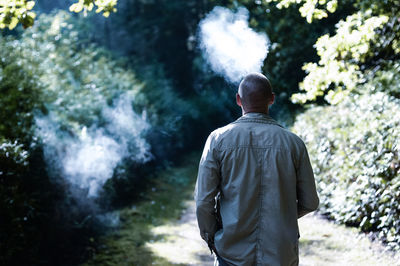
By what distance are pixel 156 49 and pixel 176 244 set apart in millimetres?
10698

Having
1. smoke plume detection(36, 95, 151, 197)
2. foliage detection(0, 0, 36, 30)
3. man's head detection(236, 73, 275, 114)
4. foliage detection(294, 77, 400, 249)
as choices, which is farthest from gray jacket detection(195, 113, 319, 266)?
smoke plume detection(36, 95, 151, 197)

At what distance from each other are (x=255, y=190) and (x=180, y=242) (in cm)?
391

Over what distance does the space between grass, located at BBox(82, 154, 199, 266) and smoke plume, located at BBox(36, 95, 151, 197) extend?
764 millimetres

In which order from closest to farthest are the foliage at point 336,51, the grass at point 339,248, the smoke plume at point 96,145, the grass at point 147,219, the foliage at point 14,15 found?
the foliage at point 14,15 < the grass at point 339,248 < the foliage at point 336,51 < the grass at point 147,219 < the smoke plume at point 96,145

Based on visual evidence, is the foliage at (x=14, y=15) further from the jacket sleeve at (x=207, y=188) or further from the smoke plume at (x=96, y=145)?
the jacket sleeve at (x=207, y=188)

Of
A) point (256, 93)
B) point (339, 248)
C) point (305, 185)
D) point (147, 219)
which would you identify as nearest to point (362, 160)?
point (339, 248)

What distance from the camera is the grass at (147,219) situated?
Answer: 5.45m

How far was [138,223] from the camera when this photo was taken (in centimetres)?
699

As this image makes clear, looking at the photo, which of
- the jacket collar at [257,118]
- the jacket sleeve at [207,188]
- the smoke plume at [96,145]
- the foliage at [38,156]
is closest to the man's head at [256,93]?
the jacket collar at [257,118]

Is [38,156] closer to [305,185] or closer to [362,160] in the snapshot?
[305,185]

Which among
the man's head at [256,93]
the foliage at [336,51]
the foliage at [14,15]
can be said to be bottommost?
the man's head at [256,93]

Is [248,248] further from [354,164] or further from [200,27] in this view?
[200,27]

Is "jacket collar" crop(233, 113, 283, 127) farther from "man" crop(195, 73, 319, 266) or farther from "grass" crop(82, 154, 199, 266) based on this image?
"grass" crop(82, 154, 199, 266)

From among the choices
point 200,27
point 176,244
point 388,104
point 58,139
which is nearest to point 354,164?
point 388,104
